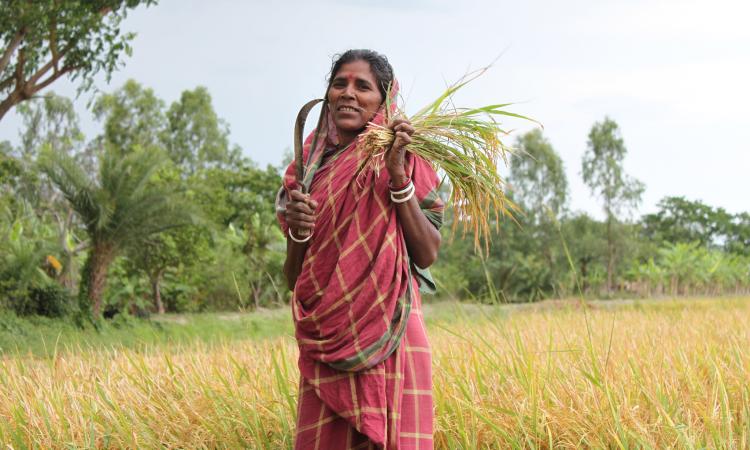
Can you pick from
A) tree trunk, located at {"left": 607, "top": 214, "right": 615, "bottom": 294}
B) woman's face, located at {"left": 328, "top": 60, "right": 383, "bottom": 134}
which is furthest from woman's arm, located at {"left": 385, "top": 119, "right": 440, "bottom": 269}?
tree trunk, located at {"left": 607, "top": 214, "right": 615, "bottom": 294}

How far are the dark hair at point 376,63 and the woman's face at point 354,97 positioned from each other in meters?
0.02

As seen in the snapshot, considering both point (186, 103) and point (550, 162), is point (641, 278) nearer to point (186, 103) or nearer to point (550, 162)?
point (550, 162)

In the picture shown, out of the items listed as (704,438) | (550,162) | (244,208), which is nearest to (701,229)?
(550,162)

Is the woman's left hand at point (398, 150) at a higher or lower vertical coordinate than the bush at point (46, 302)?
higher

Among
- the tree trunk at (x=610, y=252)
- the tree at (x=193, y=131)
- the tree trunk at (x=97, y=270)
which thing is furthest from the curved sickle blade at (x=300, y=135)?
the tree at (x=193, y=131)

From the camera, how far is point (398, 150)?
2184 mm

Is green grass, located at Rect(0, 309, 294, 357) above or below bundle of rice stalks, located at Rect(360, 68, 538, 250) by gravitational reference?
below

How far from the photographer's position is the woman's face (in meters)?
2.45

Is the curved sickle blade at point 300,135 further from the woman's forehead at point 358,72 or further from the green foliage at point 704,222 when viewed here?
the green foliage at point 704,222

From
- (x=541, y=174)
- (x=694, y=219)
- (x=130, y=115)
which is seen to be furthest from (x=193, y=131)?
(x=694, y=219)

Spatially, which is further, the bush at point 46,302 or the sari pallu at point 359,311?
the bush at point 46,302

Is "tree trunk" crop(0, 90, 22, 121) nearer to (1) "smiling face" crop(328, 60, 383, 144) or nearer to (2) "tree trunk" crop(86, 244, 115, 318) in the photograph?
(2) "tree trunk" crop(86, 244, 115, 318)

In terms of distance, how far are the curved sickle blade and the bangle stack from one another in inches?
13.5

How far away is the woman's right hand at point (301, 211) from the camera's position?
234 cm
